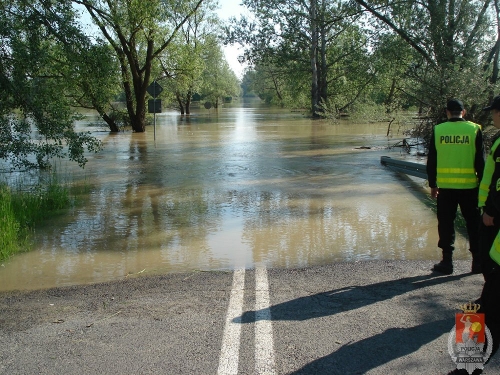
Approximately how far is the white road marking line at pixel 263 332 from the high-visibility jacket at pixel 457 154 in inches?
97.2

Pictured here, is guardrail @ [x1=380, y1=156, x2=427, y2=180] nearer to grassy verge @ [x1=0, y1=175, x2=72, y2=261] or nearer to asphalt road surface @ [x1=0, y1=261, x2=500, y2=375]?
asphalt road surface @ [x1=0, y1=261, x2=500, y2=375]

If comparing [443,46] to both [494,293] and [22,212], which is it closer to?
[22,212]

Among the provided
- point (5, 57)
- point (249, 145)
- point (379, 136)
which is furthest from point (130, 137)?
point (5, 57)

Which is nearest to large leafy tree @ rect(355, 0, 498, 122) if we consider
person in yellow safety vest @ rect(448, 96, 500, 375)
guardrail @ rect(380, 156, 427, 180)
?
guardrail @ rect(380, 156, 427, 180)

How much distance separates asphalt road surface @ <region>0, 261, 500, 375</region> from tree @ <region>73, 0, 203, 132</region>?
14.9 metres

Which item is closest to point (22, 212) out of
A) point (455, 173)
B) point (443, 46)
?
point (455, 173)

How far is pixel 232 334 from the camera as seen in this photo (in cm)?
427

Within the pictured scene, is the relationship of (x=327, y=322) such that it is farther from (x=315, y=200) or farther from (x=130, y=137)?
(x=130, y=137)

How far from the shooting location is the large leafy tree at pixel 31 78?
32.7 ft

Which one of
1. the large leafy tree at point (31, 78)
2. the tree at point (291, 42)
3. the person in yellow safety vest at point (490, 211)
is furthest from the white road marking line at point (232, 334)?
the tree at point (291, 42)

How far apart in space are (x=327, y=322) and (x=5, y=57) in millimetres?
8848

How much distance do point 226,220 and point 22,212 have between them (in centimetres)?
369

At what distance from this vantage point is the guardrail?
1220 centimetres

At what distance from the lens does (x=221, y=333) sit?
429 centimetres
